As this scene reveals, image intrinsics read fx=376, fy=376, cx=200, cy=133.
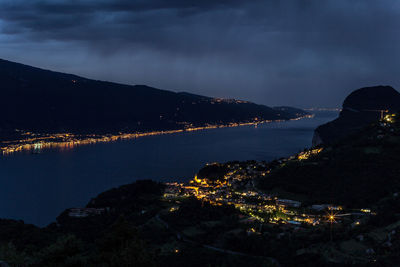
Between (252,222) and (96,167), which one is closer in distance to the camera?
(252,222)

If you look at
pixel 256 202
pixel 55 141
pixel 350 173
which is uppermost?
pixel 55 141

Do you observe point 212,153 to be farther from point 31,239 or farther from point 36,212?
point 31,239

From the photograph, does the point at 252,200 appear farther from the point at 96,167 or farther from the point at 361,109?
the point at 361,109

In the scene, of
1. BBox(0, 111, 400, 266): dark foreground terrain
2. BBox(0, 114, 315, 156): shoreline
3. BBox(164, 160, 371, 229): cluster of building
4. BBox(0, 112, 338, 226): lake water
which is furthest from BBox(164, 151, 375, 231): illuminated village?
BBox(0, 114, 315, 156): shoreline

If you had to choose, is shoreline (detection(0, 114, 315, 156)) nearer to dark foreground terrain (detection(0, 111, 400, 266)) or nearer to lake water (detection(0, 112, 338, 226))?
lake water (detection(0, 112, 338, 226))

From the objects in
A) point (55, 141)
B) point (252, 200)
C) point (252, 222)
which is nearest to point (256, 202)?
point (252, 200)

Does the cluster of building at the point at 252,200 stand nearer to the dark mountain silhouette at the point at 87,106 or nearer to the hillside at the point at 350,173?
the hillside at the point at 350,173

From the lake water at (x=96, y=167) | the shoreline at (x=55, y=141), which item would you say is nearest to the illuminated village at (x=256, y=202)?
the lake water at (x=96, y=167)
